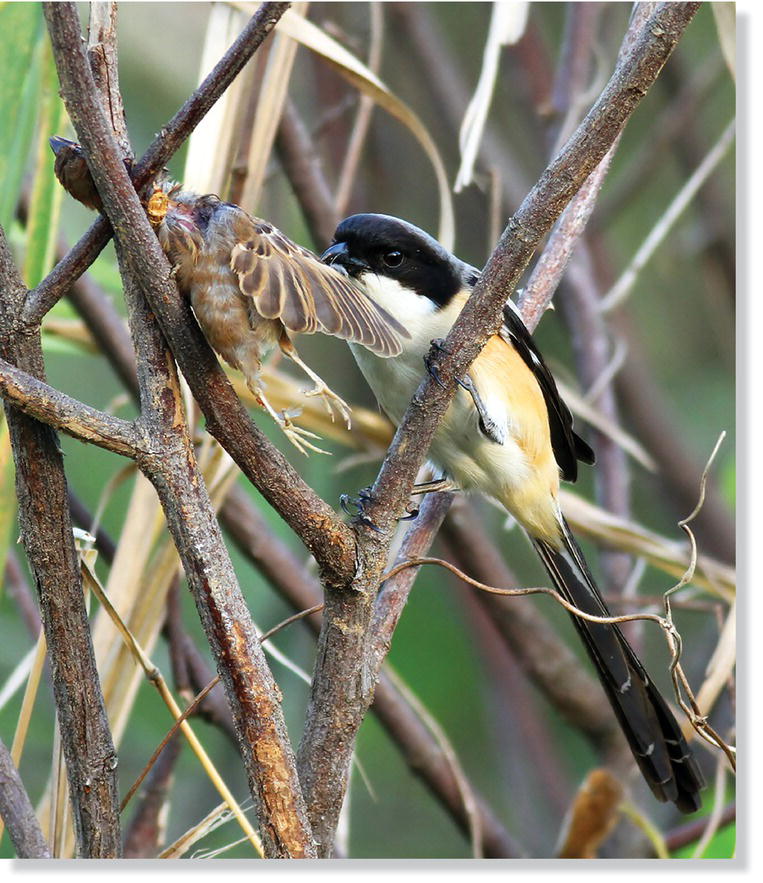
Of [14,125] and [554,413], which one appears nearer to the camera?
[14,125]

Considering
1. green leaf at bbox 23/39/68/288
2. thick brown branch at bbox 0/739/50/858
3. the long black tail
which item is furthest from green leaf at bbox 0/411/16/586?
the long black tail

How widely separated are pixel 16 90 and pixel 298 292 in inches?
21.5

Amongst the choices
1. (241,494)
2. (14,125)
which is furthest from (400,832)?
(14,125)

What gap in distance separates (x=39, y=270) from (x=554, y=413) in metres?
0.84

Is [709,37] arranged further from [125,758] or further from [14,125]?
[125,758]

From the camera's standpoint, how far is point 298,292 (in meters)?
0.85

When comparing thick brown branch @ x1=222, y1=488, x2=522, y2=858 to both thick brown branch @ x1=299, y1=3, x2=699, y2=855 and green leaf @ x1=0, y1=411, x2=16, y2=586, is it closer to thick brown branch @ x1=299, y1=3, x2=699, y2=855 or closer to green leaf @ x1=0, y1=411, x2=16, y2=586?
green leaf @ x1=0, y1=411, x2=16, y2=586

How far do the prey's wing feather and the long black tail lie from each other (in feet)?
2.42

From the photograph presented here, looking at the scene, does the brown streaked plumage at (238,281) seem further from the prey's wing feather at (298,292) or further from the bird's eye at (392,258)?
the bird's eye at (392,258)

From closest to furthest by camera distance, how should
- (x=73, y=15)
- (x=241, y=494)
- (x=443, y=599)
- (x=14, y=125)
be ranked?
(x=73, y=15), (x=14, y=125), (x=241, y=494), (x=443, y=599)

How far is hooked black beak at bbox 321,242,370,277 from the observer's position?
56.6 inches

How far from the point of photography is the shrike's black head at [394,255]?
56.9 inches

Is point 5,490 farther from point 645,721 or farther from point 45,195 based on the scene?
point 645,721

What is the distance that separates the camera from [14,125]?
115cm
